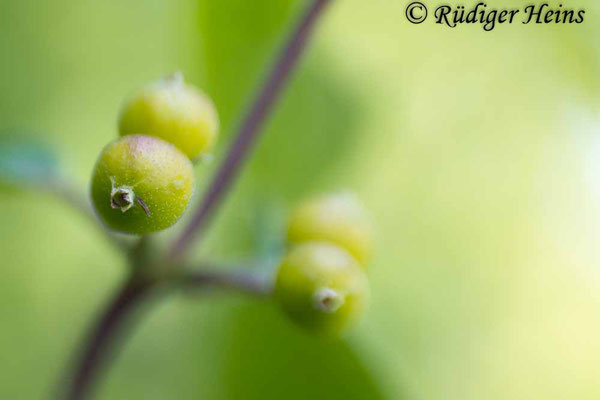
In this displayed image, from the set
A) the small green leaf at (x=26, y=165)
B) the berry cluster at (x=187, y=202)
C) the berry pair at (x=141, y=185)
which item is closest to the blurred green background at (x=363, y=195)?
the small green leaf at (x=26, y=165)

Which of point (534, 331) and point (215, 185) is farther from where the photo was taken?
point (534, 331)

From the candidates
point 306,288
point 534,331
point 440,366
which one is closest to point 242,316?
point 440,366

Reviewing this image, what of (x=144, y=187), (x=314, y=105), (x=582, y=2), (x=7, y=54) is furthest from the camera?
(x=314, y=105)

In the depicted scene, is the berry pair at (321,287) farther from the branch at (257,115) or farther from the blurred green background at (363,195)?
the blurred green background at (363,195)

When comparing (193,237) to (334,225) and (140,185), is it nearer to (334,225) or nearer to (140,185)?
(334,225)

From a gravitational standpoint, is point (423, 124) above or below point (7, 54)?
above

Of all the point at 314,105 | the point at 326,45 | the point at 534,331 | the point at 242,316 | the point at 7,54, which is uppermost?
the point at 326,45

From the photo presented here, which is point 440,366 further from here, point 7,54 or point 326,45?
point 7,54

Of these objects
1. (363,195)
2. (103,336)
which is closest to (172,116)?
(103,336)

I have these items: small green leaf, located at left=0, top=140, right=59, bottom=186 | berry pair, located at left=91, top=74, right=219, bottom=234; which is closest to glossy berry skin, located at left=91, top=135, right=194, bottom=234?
berry pair, located at left=91, top=74, right=219, bottom=234
